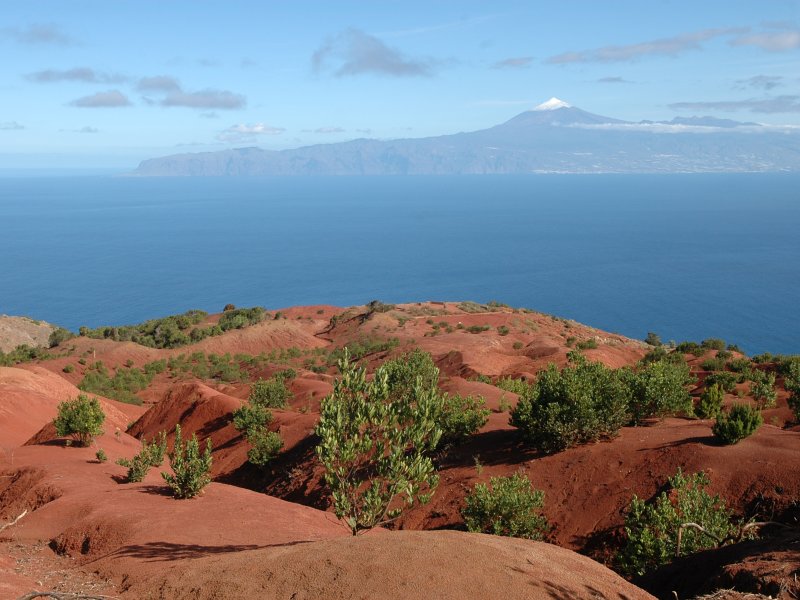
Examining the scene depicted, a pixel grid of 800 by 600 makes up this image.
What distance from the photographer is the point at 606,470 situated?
1510 centimetres

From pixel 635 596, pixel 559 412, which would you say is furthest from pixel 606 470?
pixel 635 596

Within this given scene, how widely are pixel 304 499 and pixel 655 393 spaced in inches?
413

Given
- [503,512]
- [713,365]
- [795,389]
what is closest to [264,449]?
[503,512]

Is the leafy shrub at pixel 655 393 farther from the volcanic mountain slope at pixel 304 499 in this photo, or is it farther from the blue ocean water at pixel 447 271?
the blue ocean water at pixel 447 271

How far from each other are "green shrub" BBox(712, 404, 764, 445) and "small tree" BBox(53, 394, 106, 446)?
57.3ft

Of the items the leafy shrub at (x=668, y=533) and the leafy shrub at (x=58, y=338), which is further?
the leafy shrub at (x=58, y=338)

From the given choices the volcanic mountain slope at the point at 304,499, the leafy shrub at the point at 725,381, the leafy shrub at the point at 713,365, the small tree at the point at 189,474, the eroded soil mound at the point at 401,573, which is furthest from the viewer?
the leafy shrub at the point at 713,365

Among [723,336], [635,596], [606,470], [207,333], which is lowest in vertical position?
[723,336]

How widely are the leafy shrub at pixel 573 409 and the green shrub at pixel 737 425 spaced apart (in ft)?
7.50

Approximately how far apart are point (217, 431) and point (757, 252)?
139671 mm

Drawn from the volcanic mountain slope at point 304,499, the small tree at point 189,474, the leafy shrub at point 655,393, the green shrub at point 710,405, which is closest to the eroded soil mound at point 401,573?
the volcanic mountain slope at point 304,499

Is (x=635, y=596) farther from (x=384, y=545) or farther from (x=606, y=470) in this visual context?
(x=606, y=470)

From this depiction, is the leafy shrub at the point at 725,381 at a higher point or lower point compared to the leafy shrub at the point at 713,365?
higher

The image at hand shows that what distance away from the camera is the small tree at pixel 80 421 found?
1942cm
